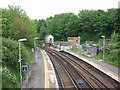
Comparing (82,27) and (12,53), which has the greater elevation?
(82,27)

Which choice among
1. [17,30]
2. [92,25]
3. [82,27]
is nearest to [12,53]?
[17,30]

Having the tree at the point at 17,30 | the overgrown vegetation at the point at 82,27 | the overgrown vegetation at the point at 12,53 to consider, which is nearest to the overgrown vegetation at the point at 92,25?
the overgrown vegetation at the point at 82,27

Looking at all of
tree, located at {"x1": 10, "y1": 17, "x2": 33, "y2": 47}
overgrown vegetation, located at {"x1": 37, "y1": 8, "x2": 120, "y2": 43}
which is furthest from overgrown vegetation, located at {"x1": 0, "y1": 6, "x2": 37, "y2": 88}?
overgrown vegetation, located at {"x1": 37, "y1": 8, "x2": 120, "y2": 43}

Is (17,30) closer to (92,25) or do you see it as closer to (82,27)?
(92,25)

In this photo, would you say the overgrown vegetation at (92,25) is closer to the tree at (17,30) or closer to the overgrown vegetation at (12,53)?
the overgrown vegetation at (12,53)

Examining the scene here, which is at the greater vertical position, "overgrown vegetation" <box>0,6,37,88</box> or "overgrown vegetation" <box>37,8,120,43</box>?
"overgrown vegetation" <box>37,8,120,43</box>

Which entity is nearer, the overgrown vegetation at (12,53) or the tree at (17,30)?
the overgrown vegetation at (12,53)

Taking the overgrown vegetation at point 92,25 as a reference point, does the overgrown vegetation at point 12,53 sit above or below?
below

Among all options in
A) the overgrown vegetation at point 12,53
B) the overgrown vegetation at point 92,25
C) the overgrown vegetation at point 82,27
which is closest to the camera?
the overgrown vegetation at point 12,53

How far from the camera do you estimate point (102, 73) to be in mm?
13859

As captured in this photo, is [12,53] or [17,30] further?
[17,30]

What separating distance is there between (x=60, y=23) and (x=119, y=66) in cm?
4521

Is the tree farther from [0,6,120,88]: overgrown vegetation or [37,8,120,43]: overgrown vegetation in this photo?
[37,8,120,43]: overgrown vegetation

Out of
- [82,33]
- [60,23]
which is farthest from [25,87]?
[60,23]
